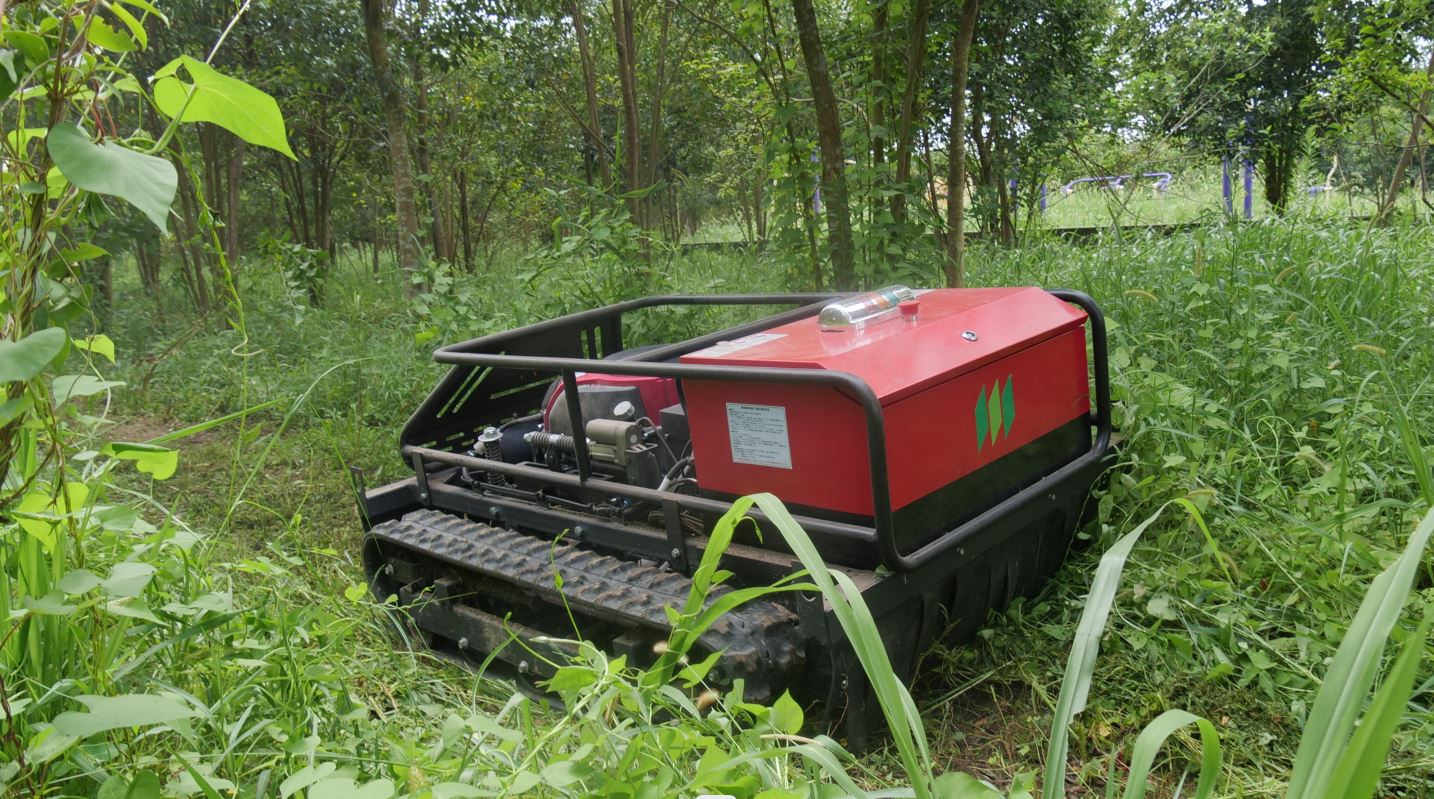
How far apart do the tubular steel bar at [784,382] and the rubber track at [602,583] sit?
182mm

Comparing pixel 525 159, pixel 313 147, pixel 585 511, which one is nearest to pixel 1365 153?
pixel 525 159

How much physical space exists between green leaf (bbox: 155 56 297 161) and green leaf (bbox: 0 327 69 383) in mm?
267

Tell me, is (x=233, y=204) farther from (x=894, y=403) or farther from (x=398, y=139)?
(x=894, y=403)

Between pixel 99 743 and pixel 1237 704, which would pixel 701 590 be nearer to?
pixel 99 743

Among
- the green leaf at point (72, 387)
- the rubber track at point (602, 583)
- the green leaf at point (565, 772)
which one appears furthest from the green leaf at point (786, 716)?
the green leaf at point (72, 387)

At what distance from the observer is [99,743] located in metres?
1.35

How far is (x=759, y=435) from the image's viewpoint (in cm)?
243

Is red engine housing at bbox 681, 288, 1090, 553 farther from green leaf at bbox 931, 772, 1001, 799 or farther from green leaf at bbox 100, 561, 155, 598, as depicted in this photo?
green leaf at bbox 100, 561, 155, 598

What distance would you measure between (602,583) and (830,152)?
2.99 meters

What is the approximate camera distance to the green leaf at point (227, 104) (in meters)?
1.09

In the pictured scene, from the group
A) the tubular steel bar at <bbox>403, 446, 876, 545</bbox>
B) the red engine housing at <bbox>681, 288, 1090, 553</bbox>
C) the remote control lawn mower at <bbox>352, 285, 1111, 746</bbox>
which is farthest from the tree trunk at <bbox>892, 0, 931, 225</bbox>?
the tubular steel bar at <bbox>403, 446, 876, 545</bbox>

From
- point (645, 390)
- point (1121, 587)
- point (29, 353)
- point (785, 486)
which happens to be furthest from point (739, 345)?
point (29, 353)

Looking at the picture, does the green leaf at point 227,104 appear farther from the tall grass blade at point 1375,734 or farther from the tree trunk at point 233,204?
the tree trunk at point 233,204

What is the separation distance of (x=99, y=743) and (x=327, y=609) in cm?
116
